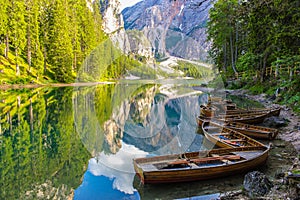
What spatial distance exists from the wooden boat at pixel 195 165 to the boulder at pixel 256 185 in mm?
1116

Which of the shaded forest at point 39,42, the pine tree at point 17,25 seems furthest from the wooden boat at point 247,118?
the pine tree at point 17,25

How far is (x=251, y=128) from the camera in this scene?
13188 mm

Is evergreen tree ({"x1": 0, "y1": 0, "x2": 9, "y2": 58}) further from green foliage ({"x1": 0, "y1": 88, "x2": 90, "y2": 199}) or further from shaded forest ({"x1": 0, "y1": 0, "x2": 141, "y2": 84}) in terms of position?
green foliage ({"x1": 0, "y1": 88, "x2": 90, "y2": 199})

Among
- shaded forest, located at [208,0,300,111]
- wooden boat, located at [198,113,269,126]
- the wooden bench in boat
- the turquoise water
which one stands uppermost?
shaded forest, located at [208,0,300,111]

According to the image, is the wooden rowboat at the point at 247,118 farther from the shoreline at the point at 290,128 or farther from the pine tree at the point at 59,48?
the pine tree at the point at 59,48

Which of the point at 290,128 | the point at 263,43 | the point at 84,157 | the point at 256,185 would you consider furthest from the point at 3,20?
the point at 256,185

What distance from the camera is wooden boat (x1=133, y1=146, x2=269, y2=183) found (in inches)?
279

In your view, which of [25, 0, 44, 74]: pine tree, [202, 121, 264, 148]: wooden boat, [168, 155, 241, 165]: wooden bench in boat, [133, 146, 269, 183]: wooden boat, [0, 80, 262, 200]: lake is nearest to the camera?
[133, 146, 269, 183]: wooden boat

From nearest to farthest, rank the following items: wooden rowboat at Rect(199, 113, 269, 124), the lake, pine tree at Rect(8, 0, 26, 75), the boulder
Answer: the boulder < the lake < wooden rowboat at Rect(199, 113, 269, 124) < pine tree at Rect(8, 0, 26, 75)

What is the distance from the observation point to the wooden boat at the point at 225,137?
404 inches

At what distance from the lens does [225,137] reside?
38.8 feet

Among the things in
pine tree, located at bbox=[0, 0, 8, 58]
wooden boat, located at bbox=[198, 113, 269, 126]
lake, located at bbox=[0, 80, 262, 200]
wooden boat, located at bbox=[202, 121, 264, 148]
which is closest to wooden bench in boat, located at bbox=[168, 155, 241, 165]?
lake, located at bbox=[0, 80, 262, 200]

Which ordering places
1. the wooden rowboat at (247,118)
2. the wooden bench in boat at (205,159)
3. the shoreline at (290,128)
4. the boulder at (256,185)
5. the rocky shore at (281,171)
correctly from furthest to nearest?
the wooden rowboat at (247,118)
the shoreline at (290,128)
the wooden bench in boat at (205,159)
the boulder at (256,185)
the rocky shore at (281,171)

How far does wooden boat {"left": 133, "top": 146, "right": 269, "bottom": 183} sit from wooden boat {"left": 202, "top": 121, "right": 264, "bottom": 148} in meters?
1.39
